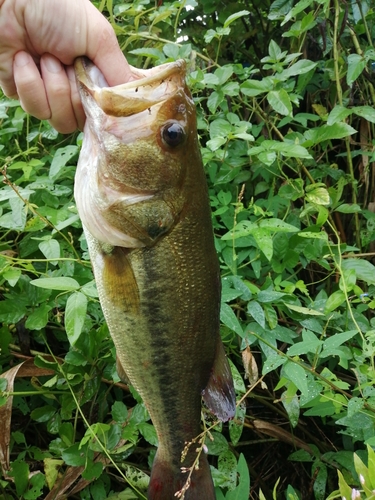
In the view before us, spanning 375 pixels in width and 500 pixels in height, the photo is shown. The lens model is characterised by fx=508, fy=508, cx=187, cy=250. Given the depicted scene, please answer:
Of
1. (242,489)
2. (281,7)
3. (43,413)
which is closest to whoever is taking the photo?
(242,489)

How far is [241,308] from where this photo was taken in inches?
89.8

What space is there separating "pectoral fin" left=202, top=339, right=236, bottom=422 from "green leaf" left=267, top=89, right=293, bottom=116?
3.69ft

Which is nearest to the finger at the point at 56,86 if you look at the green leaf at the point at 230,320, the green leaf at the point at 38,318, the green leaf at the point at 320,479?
the green leaf at the point at 38,318

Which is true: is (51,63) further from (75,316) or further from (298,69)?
(298,69)

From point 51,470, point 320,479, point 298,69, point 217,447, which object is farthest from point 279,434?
point 298,69

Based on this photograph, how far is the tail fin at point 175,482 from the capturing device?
171 cm

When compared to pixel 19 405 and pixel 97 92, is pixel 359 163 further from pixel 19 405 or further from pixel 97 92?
pixel 19 405

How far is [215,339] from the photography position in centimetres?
166

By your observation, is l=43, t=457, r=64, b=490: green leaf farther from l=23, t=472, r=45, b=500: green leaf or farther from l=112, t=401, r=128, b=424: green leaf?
l=112, t=401, r=128, b=424: green leaf

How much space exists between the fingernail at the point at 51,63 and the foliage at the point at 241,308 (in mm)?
384

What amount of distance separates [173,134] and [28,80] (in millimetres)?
499

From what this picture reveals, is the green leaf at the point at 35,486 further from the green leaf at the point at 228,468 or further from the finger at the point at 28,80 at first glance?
the finger at the point at 28,80

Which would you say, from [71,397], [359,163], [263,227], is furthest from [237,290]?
[359,163]

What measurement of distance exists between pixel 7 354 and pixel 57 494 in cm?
64
